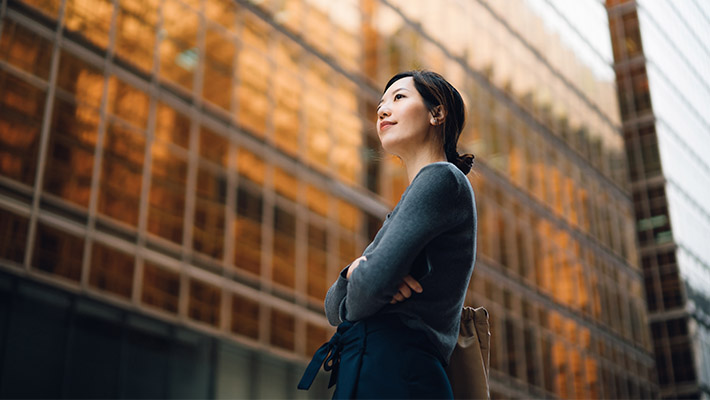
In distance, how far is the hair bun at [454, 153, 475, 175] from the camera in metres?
3.10

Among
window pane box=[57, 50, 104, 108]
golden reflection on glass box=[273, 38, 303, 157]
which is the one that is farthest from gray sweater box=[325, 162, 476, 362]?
golden reflection on glass box=[273, 38, 303, 157]

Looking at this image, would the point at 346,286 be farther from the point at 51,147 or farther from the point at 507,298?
the point at 507,298

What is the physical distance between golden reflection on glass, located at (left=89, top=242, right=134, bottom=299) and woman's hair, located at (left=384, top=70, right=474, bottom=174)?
47.6 feet

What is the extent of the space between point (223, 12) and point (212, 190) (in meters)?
4.63

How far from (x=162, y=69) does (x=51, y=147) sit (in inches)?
150

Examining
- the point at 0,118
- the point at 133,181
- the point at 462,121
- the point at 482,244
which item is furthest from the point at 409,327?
the point at 482,244

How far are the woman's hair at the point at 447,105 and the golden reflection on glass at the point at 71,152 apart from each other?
14.3 metres

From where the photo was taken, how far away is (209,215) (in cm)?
1922

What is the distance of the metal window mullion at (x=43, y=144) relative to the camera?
15711 millimetres

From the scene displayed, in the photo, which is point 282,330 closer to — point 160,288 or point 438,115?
point 160,288

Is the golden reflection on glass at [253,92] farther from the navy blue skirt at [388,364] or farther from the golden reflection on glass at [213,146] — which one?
the navy blue skirt at [388,364]

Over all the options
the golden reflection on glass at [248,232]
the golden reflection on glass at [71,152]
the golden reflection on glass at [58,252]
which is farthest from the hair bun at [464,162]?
the golden reflection on glass at [248,232]

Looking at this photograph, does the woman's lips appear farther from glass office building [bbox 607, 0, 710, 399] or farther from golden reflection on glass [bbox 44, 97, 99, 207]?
glass office building [bbox 607, 0, 710, 399]

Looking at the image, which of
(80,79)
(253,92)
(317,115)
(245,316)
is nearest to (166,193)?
(80,79)
